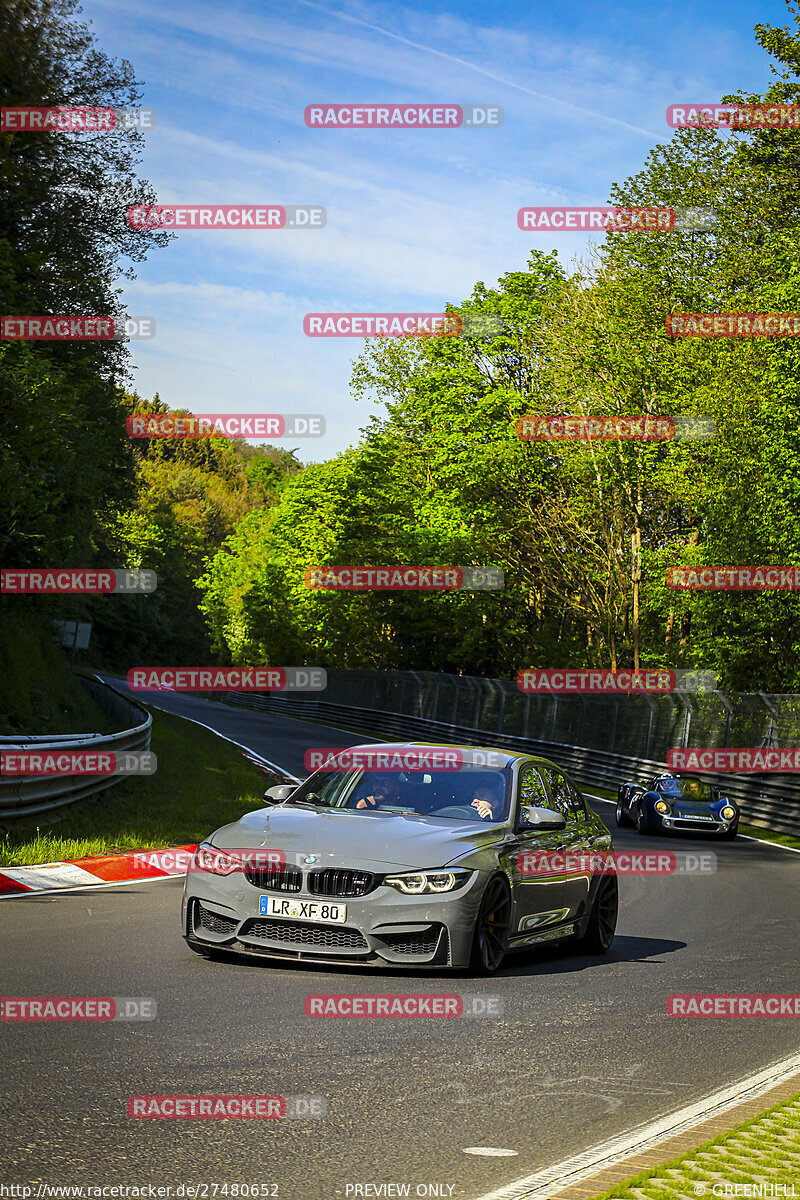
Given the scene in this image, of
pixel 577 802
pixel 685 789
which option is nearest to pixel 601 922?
pixel 577 802

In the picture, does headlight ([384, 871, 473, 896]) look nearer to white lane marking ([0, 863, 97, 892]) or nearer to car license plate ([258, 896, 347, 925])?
car license plate ([258, 896, 347, 925])

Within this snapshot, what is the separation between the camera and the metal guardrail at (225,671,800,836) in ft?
96.4

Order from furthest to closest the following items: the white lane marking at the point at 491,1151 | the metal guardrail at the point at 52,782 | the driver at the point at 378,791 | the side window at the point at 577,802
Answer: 1. the metal guardrail at the point at 52,782
2. the side window at the point at 577,802
3. the driver at the point at 378,791
4. the white lane marking at the point at 491,1151

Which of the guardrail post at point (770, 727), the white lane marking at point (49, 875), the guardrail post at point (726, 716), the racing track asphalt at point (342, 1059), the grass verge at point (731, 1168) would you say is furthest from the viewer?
the guardrail post at point (726, 716)

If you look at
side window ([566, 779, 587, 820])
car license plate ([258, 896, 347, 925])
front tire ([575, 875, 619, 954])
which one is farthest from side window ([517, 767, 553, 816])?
car license plate ([258, 896, 347, 925])

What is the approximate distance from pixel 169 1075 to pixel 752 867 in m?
15.8

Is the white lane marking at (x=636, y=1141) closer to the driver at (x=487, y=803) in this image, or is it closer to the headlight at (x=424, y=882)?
the headlight at (x=424, y=882)

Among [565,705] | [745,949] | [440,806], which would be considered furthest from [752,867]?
[565,705]

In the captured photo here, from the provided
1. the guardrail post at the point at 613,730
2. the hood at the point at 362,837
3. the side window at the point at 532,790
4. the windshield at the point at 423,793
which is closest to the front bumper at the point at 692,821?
the guardrail post at the point at 613,730

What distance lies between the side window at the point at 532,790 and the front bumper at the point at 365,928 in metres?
1.38

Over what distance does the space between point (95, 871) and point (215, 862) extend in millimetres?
5453

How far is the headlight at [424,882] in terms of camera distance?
8305mm

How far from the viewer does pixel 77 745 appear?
16.9 metres

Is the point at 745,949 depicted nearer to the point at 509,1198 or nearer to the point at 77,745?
the point at 509,1198
